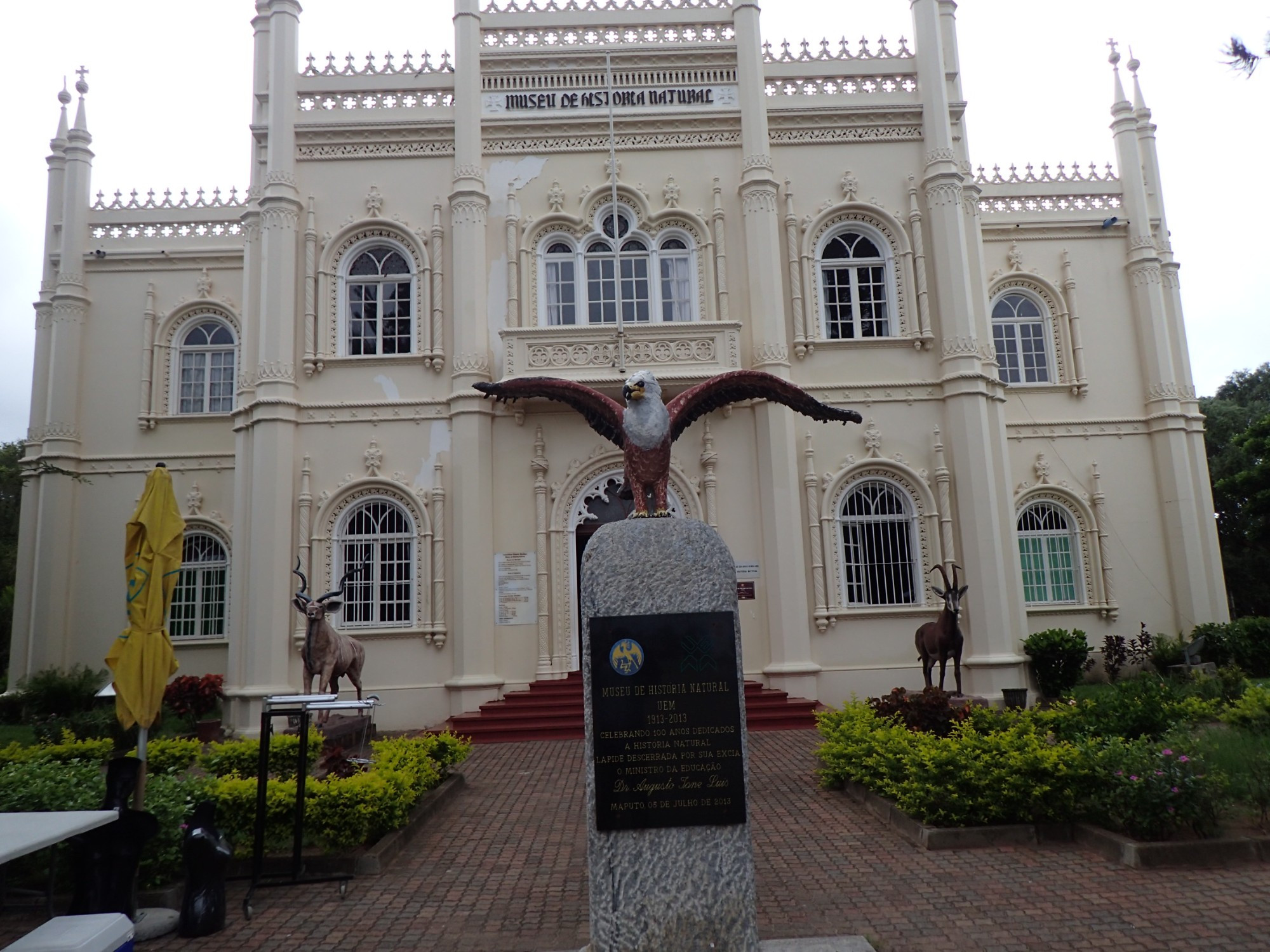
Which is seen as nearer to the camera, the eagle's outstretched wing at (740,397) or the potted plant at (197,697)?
the eagle's outstretched wing at (740,397)

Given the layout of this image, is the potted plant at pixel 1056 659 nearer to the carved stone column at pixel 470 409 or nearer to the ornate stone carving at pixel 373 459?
the carved stone column at pixel 470 409

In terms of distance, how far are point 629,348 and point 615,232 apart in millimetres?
2311

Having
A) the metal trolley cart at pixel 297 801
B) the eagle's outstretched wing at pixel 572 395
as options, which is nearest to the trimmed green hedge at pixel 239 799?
the metal trolley cart at pixel 297 801

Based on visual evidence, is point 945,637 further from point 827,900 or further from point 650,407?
point 650,407

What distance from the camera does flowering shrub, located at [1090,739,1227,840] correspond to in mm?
6895

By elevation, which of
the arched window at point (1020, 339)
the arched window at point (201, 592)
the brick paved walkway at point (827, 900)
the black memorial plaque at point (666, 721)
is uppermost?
the arched window at point (1020, 339)

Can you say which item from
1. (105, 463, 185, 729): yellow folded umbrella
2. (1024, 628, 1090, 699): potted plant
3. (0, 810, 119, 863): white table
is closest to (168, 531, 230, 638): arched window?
(105, 463, 185, 729): yellow folded umbrella

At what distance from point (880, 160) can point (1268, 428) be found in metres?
11.8

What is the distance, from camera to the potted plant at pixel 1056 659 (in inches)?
617

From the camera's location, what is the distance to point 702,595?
526 cm

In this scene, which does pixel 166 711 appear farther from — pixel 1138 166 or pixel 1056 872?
pixel 1138 166

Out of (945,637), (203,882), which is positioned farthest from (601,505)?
(203,882)

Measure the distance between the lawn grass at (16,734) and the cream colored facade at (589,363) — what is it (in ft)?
6.57

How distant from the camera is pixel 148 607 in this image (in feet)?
21.6
